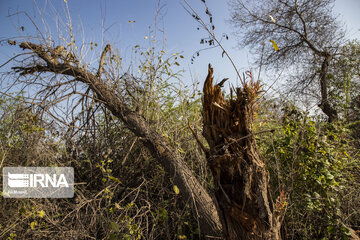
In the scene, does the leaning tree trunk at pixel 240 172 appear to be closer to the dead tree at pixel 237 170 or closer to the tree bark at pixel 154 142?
the dead tree at pixel 237 170

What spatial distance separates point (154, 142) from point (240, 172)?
1.13 metres

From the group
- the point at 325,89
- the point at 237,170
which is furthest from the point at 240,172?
the point at 325,89

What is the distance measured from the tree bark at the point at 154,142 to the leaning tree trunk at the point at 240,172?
390 millimetres

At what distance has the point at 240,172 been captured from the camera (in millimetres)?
1850

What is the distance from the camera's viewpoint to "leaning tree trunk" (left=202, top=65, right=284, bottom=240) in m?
1.79

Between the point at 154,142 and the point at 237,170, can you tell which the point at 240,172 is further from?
the point at 154,142

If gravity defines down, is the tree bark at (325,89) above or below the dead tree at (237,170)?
above

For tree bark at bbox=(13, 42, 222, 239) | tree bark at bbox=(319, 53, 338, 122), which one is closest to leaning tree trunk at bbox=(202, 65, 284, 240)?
tree bark at bbox=(13, 42, 222, 239)

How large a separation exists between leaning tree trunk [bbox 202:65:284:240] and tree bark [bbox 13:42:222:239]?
0.39 m

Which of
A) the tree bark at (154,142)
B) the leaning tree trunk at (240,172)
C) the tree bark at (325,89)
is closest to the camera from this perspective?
the leaning tree trunk at (240,172)

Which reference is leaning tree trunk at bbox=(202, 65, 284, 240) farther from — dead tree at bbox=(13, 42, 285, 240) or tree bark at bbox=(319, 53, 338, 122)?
tree bark at bbox=(319, 53, 338, 122)

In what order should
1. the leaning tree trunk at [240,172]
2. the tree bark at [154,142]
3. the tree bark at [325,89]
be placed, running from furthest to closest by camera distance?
the tree bark at [325,89]
the tree bark at [154,142]
the leaning tree trunk at [240,172]

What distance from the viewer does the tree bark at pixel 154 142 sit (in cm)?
229

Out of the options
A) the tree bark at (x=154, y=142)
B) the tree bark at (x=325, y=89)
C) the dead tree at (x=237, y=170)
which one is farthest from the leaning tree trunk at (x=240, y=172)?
the tree bark at (x=325, y=89)
